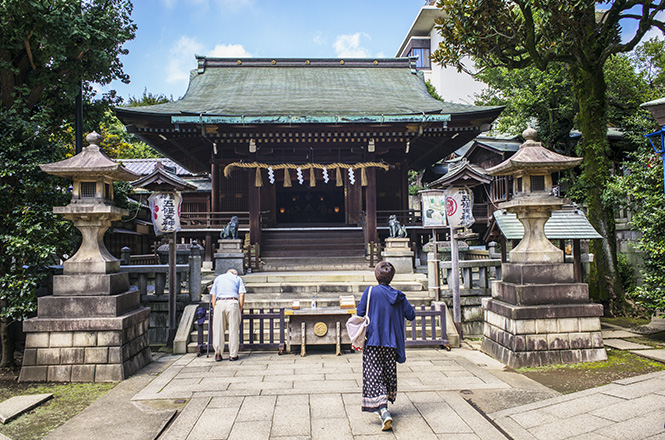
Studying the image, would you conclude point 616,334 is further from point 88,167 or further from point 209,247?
point 209,247

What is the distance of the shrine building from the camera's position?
1241 centimetres

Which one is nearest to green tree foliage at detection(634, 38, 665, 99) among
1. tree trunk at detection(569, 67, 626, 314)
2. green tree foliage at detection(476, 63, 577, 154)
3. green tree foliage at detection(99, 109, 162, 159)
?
green tree foliage at detection(476, 63, 577, 154)

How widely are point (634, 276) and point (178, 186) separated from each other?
47.5 ft

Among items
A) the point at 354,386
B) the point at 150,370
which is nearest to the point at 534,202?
the point at 354,386

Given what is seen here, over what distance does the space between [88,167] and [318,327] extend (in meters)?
4.63

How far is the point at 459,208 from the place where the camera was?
886cm

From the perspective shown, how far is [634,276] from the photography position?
1355 cm

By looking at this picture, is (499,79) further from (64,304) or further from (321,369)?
(64,304)

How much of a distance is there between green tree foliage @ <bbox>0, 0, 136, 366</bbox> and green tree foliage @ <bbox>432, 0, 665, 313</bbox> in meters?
7.99

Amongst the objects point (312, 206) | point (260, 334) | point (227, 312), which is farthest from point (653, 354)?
point (312, 206)

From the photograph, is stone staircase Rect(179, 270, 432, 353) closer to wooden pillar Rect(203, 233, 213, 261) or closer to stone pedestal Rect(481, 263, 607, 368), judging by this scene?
stone pedestal Rect(481, 263, 607, 368)

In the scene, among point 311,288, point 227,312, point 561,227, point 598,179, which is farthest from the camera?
point 598,179

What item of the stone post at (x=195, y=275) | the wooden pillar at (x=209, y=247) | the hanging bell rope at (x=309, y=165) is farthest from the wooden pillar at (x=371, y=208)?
the stone post at (x=195, y=275)

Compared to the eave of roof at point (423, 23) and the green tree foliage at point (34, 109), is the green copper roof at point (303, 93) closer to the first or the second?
the green tree foliage at point (34, 109)
